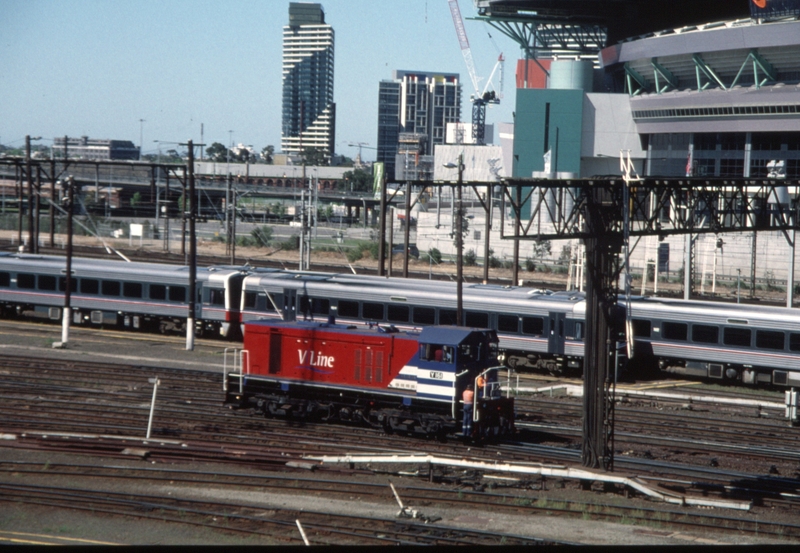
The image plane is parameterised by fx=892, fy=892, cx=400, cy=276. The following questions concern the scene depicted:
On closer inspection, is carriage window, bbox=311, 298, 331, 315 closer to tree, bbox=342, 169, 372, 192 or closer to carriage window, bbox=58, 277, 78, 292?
carriage window, bbox=58, 277, 78, 292

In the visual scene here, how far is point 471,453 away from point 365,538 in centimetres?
653

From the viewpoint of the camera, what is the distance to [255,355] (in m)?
24.9

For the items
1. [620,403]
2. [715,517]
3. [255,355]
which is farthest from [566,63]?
[715,517]

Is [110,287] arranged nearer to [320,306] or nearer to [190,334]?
[190,334]

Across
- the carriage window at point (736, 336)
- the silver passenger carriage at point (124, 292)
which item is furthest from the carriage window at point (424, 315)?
the carriage window at point (736, 336)

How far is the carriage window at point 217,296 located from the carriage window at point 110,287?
5.03 m

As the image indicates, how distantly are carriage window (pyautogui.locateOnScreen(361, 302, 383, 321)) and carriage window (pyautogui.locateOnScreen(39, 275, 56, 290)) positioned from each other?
52.9 ft

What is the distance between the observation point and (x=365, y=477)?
63.4ft

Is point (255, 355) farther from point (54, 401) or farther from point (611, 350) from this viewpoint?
point (611, 350)

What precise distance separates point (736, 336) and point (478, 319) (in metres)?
9.56

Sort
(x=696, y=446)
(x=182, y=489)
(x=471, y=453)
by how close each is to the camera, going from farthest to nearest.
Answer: (x=696, y=446)
(x=471, y=453)
(x=182, y=489)

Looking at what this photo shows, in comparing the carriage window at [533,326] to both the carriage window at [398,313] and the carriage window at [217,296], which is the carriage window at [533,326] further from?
the carriage window at [217,296]

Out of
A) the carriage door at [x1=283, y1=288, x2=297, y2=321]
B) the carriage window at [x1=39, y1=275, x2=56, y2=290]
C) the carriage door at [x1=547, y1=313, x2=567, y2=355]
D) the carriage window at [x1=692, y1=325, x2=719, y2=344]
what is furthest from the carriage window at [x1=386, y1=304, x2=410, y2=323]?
the carriage window at [x1=39, y1=275, x2=56, y2=290]

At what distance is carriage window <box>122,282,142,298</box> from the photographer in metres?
40.8
